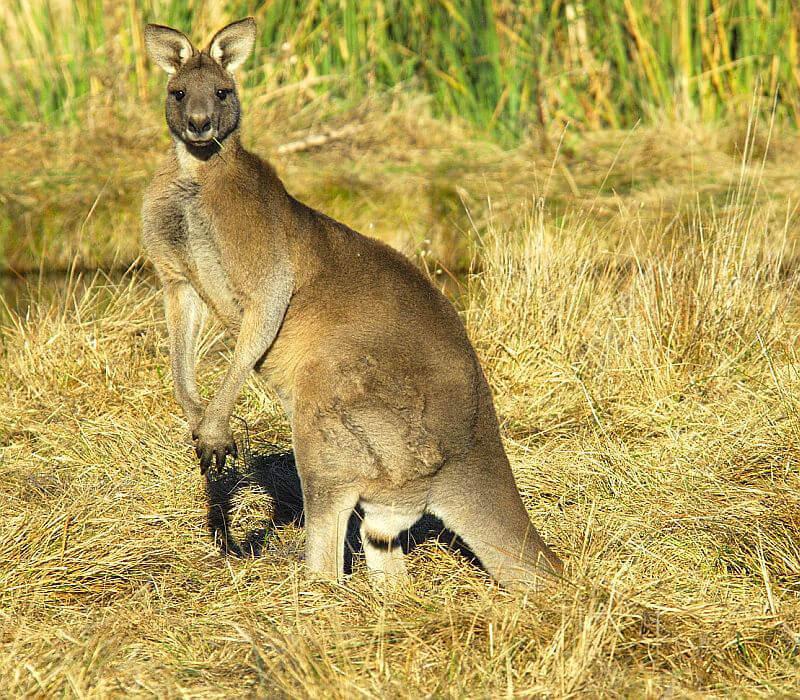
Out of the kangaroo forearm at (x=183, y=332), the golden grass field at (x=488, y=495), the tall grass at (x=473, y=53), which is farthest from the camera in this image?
the tall grass at (x=473, y=53)

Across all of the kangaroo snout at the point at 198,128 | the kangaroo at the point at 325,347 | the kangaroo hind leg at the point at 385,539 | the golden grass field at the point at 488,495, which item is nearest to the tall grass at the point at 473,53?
the golden grass field at the point at 488,495

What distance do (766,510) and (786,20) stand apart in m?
5.95

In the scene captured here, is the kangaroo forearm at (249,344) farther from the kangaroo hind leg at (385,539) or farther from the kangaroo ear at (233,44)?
the kangaroo ear at (233,44)

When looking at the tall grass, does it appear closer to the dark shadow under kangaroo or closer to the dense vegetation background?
the dense vegetation background

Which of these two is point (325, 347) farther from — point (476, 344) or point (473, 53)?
point (473, 53)

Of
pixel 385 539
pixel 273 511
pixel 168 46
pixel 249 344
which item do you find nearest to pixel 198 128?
pixel 168 46

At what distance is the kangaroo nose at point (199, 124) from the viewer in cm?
344

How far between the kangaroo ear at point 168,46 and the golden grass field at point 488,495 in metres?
1.55

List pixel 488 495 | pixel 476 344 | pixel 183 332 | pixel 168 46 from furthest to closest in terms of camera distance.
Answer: pixel 476 344 → pixel 183 332 → pixel 168 46 → pixel 488 495

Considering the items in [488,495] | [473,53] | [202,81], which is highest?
[202,81]

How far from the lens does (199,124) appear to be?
11.3 ft

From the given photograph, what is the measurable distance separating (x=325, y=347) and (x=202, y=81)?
967 mm

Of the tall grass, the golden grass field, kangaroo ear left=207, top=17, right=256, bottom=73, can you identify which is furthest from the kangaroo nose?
the tall grass

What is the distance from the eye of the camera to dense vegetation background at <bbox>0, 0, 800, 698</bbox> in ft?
9.60
